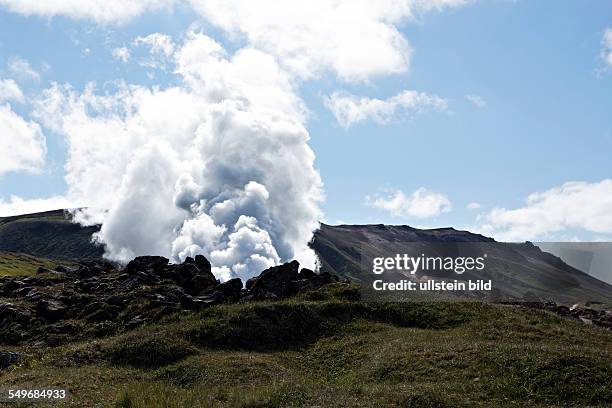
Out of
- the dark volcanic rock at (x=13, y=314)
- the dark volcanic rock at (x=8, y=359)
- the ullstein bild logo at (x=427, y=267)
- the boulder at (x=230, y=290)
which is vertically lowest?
the dark volcanic rock at (x=8, y=359)

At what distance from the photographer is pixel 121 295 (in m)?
54.1

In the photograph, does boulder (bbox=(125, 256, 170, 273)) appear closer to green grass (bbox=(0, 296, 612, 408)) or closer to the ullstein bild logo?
green grass (bbox=(0, 296, 612, 408))

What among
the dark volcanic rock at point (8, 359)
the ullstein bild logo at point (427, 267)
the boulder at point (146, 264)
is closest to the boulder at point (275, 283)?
the ullstein bild logo at point (427, 267)

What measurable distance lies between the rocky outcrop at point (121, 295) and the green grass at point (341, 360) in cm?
471

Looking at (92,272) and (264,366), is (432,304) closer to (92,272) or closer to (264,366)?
(264,366)

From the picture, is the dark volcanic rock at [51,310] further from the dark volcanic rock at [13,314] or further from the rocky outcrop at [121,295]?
the dark volcanic rock at [13,314]

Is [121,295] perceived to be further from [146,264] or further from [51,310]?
[146,264]

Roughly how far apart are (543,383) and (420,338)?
13.2m

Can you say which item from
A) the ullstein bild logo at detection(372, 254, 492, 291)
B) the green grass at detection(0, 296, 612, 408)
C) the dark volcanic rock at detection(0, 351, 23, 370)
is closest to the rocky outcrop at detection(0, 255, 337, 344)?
the green grass at detection(0, 296, 612, 408)

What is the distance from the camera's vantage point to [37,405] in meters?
25.9

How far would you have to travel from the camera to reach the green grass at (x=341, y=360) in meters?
26.3

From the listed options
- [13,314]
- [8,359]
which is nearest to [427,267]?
[8,359]

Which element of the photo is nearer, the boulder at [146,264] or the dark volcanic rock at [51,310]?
the dark volcanic rock at [51,310]

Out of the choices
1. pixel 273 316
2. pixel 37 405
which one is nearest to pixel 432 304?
pixel 273 316
